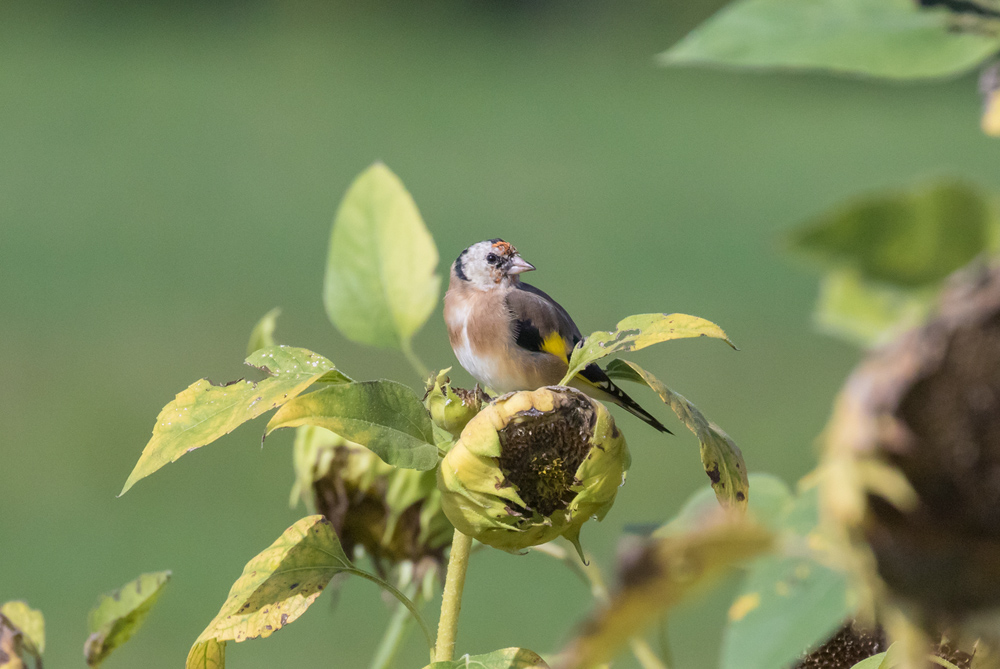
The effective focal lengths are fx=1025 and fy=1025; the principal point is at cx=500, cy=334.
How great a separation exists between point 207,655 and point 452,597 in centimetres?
10

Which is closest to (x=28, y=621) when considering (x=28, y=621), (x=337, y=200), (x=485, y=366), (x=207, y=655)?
(x=28, y=621)

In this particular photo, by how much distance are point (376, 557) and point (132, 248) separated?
18.1 feet

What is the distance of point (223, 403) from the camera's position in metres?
0.35

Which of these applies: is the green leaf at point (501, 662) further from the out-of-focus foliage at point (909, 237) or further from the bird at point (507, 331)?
the bird at point (507, 331)

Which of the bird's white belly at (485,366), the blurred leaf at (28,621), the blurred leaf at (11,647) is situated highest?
the blurred leaf at (11,647)

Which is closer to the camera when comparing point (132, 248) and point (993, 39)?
point (993, 39)

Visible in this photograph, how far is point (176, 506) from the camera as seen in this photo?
3379 millimetres

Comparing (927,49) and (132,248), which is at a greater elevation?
(927,49)

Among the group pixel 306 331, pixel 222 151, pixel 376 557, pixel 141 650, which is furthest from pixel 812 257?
pixel 222 151

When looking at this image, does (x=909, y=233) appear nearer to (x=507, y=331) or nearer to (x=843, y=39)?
(x=843, y=39)

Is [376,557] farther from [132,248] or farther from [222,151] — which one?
[222,151]

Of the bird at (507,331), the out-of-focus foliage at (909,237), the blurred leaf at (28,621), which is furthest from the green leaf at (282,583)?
the bird at (507,331)

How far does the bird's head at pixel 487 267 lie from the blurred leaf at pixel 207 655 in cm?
46

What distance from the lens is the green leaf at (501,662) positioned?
338mm
